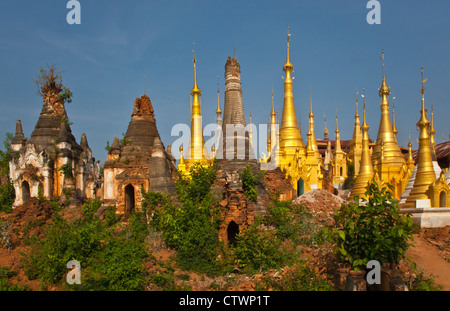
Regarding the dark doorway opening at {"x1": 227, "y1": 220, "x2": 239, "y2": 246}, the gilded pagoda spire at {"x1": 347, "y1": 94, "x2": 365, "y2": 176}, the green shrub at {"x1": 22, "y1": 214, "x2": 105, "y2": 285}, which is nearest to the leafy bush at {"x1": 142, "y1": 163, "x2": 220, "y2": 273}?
the dark doorway opening at {"x1": 227, "y1": 220, "x2": 239, "y2": 246}

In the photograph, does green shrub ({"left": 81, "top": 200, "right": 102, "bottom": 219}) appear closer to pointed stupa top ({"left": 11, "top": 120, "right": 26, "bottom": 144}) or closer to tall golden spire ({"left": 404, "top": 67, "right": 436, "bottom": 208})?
pointed stupa top ({"left": 11, "top": 120, "right": 26, "bottom": 144})

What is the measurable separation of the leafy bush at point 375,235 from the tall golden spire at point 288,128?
1385cm

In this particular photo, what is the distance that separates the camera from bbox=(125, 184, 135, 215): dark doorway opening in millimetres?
18938

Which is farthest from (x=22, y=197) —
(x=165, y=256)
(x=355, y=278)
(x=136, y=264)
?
(x=355, y=278)

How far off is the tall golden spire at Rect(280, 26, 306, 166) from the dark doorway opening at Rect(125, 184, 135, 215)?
9.59 m

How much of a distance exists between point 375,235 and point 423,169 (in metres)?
7.72

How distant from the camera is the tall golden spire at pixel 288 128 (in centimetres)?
2417

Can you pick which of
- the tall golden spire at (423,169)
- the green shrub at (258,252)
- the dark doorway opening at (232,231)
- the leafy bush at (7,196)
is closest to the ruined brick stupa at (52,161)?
the leafy bush at (7,196)

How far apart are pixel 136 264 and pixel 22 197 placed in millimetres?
12737

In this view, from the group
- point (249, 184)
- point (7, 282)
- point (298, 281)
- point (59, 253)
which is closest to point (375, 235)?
point (298, 281)

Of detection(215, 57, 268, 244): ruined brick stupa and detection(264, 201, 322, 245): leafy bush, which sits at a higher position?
detection(215, 57, 268, 244): ruined brick stupa

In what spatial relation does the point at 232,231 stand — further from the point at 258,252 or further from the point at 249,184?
the point at 258,252
